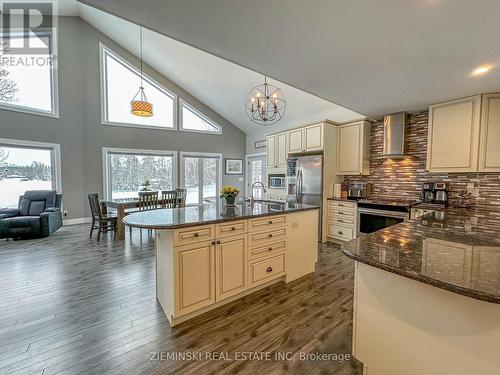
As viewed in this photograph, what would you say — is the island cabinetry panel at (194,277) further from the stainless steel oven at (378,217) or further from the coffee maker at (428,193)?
the coffee maker at (428,193)

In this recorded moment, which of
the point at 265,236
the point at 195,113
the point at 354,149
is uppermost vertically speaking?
the point at 195,113

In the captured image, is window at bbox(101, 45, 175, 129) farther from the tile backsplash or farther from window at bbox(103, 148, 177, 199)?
the tile backsplash

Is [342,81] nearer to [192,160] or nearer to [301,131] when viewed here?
[301,131]

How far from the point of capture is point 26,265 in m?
3.23

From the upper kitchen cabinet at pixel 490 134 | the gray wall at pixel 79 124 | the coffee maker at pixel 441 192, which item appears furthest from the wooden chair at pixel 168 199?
the upper kitchen cabinet at pixel 490 134

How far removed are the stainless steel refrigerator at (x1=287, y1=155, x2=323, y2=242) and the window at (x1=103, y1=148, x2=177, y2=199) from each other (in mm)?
3767

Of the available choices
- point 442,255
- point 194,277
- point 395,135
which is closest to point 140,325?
point 194,277

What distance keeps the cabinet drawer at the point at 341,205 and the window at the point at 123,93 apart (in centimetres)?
525

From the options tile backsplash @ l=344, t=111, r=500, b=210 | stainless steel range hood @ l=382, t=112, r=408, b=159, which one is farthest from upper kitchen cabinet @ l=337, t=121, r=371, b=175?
stainless steel range hood @ l=382, t=112, r=408, b=159

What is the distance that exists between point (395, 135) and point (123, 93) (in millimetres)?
6834

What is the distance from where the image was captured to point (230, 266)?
2279 millimetres

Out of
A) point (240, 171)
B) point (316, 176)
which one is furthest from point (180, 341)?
point (240, 171)

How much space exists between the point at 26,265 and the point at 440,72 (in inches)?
230

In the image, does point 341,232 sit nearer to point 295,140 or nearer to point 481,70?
point 295,140
